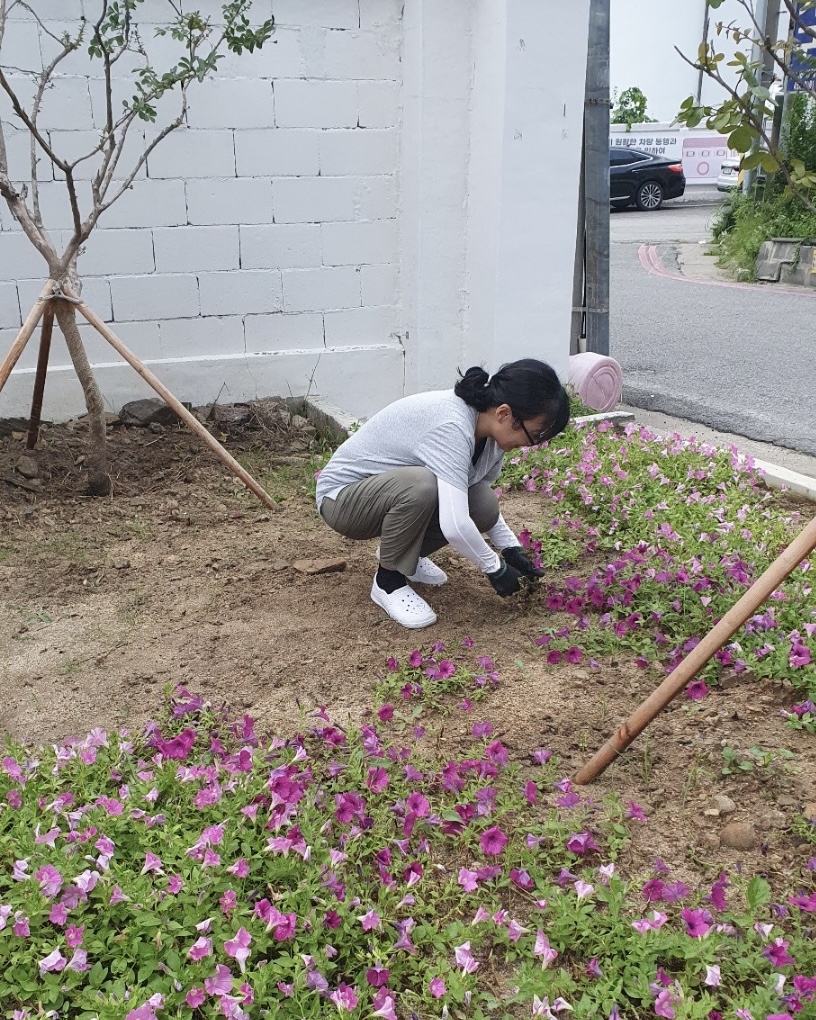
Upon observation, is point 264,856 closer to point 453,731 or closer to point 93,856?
point 93,856

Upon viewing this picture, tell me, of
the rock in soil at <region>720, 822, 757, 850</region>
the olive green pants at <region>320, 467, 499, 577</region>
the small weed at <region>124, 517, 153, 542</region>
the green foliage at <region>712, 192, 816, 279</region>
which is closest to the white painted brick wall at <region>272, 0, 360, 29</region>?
the small weed at <region>124, 517, 153, 542</region>

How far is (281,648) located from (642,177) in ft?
79.3

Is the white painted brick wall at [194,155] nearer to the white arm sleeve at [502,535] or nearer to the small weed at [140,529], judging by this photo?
the small weed at [140,529]

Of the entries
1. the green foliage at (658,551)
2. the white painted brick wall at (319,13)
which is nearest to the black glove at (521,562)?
the green foliage at (658,551)

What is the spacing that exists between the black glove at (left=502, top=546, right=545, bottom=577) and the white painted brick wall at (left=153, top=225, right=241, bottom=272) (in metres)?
2.76

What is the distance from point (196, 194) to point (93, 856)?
402 cm

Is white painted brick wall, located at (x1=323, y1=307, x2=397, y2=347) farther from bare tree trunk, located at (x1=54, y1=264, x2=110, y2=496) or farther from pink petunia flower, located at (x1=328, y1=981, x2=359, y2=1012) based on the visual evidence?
pink petunia flower, located at (x1=328, y1=981, x2=359, y2=1012)

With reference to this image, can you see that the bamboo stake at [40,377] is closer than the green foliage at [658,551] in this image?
No

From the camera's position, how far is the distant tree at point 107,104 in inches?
163

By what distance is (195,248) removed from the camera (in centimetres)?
540

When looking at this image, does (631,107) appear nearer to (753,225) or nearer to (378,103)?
(753,225)

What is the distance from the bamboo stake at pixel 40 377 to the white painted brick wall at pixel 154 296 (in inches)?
32.2

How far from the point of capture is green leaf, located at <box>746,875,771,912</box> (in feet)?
6.66

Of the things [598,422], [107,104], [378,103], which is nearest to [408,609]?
[107,104]
